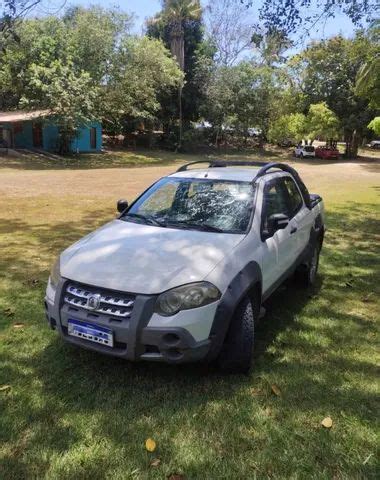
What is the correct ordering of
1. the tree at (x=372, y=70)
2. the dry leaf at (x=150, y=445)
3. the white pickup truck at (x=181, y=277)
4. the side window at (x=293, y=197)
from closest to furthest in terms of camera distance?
the dry leaf at (x=150, y=445), the white pickup truck at (x=181, y=277), the side window at (x=293, y=197), the tree at (x=372, y=70)

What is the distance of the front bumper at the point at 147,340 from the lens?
3.05 metres

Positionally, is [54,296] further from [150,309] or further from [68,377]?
[150,309]

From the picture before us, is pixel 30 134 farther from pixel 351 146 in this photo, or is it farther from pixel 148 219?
pixel 148 219

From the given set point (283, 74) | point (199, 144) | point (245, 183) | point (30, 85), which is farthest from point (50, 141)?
point (245, 183)

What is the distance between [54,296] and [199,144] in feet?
136

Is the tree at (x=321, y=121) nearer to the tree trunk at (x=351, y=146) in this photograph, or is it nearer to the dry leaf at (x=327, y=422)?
the tree trunk at (x=351, y=146)

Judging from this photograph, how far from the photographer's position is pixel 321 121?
37.6 m

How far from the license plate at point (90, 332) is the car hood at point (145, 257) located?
0.99 ft

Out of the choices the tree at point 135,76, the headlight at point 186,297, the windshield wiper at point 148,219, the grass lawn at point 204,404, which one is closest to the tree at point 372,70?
the windshield wiper at point 148,219

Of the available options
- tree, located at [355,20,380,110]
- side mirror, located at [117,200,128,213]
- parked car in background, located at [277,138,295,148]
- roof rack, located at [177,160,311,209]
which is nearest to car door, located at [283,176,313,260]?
roof rack, located at [177,160,311,209]

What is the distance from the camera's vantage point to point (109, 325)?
Answer: 10.2 feet

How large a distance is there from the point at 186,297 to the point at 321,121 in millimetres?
37687

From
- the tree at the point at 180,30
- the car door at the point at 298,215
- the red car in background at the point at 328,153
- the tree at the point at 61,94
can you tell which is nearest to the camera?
the car door at the point at 298,215

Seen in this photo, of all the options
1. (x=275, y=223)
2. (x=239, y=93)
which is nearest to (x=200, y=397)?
(x=275, y=223)
